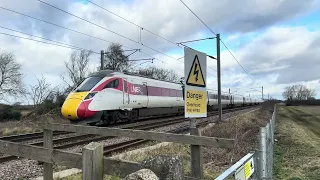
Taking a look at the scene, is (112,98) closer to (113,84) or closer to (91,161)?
(113,84)

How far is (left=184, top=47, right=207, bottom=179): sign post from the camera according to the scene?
15.9ft

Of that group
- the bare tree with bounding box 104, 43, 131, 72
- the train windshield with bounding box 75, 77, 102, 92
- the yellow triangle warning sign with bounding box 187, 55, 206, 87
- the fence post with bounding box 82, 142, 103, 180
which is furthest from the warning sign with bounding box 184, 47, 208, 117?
the bare tree with bounding box 104, 43, 131, 72

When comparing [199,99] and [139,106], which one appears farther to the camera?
[139,106]

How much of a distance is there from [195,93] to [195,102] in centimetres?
15

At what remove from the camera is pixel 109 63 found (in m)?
59.8

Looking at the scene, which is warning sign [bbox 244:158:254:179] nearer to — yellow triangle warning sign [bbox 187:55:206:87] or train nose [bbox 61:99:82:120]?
yellow triangle warning sign [bbox 187:55:206:87]

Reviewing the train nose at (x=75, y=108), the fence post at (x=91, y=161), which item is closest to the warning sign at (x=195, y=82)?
the fence post at (x=91, y=161)

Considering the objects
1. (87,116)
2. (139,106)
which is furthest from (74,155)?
(139,106)

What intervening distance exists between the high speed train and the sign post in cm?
1293

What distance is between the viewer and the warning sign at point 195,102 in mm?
5176

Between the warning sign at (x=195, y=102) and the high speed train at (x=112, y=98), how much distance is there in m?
12.9

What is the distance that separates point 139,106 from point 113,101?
12.6ft

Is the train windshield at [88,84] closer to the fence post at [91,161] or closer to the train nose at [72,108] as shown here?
the train nose at [72,108]

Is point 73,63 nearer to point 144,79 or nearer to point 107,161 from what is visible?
point 144,79
